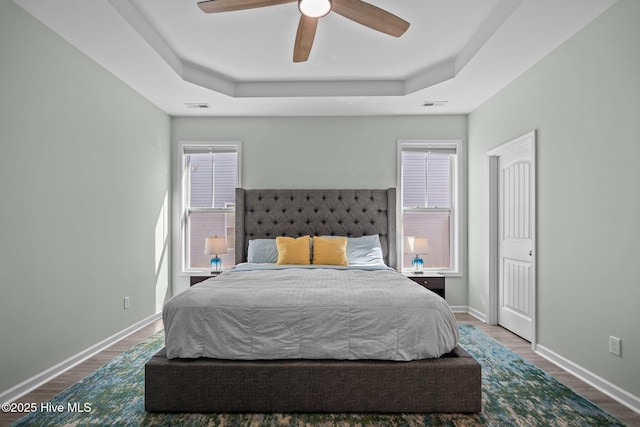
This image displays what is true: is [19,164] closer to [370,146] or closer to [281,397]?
[281,397]

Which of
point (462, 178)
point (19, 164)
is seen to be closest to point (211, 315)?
point (19, 164)

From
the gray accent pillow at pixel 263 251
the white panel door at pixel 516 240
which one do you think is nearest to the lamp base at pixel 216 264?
the gray accent pillow at pixel 263 251

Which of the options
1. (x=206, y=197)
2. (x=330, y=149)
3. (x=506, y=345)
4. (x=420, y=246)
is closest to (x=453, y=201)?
(x=420, y=246)

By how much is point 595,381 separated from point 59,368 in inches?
150

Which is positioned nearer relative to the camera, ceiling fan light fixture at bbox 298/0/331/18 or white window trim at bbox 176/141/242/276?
ceiling fan light fixture at bbox 298/0/331/18

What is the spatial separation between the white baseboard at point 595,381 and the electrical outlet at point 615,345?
0.22 meters

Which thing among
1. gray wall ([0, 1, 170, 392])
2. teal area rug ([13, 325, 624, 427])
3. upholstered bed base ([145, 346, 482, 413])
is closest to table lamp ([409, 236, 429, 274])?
teal area rug ([13, 325, 624, 427])

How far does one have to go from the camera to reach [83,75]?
342 cm

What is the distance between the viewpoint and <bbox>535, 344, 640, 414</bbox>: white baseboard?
2.50 m

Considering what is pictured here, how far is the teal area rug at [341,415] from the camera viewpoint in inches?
91.0

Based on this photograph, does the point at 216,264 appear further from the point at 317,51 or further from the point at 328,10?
the point at 328,10

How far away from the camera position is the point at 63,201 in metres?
3.19

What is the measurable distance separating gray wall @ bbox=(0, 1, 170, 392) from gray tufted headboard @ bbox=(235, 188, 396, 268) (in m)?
1.13

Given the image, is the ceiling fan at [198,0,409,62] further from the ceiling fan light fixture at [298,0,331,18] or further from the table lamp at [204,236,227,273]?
the table lamp at [204,236,227,273]
